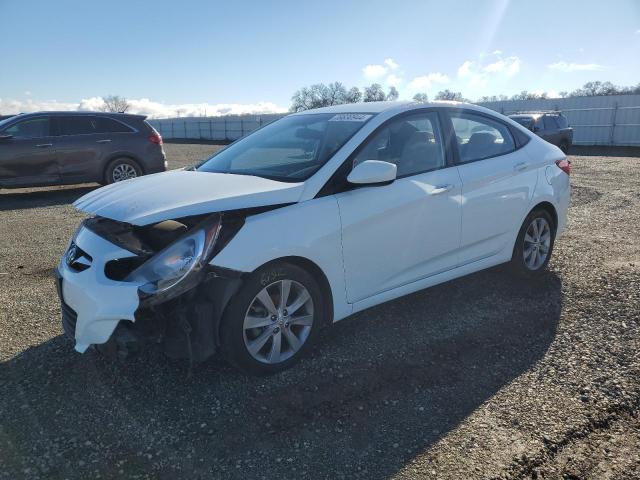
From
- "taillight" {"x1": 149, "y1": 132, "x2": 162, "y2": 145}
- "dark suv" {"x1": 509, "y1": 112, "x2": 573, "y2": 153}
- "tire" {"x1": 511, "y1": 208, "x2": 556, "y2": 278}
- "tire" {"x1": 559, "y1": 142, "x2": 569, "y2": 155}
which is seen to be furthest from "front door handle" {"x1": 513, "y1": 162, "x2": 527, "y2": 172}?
"tire" {"x1": 559, "y1": 142, "x2": 569, "y2": 155}

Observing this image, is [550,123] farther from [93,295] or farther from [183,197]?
[93,295]

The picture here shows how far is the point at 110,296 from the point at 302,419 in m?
1.26

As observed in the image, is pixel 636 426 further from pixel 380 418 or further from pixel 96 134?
pixel 96 134

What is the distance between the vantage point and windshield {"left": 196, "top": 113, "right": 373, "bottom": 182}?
11.9 ft

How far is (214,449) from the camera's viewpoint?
2.63 metres

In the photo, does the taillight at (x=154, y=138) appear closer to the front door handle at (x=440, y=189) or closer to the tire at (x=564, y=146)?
the front door handle at (x=440, y=189)

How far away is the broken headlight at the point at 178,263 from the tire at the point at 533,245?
301 cm

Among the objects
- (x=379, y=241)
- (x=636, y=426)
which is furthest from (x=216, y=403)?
(x=636, y=426)

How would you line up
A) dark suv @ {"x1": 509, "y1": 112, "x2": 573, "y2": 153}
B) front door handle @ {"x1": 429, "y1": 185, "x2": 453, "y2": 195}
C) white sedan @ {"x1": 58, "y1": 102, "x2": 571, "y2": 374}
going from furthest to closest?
dark suv @ {"x1": 509, "y1": 112, "x2": 573, "y2": 153}, front door handle @ {"x1": 429, "y1": 185, "x2": 453, "y2": 195}, white sedan @ {"x1": 58, "y1": 102, "x2": 571, "y2": 374}

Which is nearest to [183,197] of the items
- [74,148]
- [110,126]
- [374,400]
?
[374,400]

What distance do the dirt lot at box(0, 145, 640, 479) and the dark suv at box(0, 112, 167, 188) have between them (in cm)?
641

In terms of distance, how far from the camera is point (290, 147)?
4.12 metres

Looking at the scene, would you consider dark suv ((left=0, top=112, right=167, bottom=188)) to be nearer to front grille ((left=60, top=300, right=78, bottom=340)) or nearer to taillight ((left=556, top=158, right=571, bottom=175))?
front grille ((left=60, top=300, right=78, bottom=340))

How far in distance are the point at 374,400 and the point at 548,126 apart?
58.4 ft
